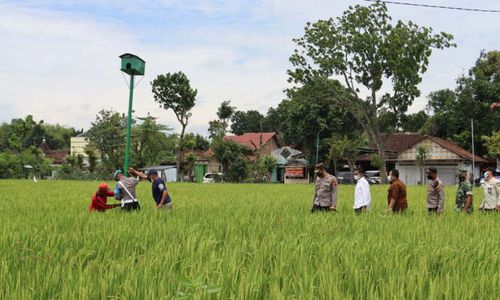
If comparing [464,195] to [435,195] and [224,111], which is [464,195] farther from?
[224,111]

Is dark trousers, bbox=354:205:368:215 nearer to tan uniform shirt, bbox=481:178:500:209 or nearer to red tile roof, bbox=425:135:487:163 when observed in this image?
tan uniform shirt, bbox=481:178:500:209

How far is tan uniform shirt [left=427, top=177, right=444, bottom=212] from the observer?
971 cm

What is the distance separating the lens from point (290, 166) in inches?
1964

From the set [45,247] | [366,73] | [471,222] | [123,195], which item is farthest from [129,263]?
[366,73]

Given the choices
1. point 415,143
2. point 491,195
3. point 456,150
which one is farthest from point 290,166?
point 491,195

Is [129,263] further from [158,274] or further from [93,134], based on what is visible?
[93,134]

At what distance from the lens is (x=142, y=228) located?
6699 mm

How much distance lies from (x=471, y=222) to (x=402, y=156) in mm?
38407

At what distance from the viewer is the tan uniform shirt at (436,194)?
31.9ft

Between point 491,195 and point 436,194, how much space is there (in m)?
1.19

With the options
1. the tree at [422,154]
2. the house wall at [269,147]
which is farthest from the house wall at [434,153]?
the house wall at [269,147]

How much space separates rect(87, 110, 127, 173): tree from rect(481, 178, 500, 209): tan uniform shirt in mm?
37502

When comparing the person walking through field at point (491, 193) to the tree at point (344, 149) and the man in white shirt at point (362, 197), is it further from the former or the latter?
the tree at point (344, 149)

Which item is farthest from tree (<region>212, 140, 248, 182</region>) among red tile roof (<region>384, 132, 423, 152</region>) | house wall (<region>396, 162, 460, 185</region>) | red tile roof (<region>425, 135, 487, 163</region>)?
red tile roof (<region>425, 135, 487, 163</region>)
